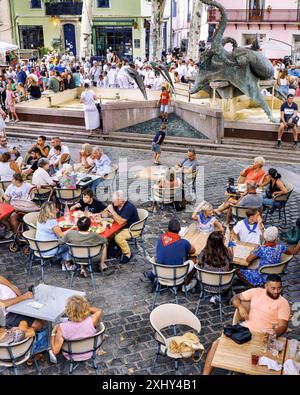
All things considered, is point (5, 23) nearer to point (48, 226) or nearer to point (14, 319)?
point (48, 226)

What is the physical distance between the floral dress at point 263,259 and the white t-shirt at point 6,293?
318 centimetres

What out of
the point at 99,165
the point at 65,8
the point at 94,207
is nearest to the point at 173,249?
the point at 94,207

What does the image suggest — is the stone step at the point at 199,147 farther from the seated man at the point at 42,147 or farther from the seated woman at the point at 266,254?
the seated woman at the point at 266,254

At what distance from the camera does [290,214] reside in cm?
997

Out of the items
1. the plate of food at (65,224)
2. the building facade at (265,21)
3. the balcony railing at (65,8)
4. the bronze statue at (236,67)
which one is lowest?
the plate of food at (65,224)

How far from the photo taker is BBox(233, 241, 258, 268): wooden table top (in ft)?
22.0

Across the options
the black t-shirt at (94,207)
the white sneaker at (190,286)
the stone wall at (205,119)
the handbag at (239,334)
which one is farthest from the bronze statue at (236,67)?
the handbag at (239,334)

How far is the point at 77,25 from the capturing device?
40.4m

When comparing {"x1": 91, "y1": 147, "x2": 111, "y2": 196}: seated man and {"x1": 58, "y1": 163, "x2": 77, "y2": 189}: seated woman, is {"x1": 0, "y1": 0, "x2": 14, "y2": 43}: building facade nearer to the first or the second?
{"x1": 91, "y1": 147, "x2": 111, "y2": 196}: seated man

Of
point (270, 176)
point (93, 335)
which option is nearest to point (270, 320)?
point (93, 335)

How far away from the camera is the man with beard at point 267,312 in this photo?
204 inches

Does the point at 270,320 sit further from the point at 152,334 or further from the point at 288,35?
the point at 288,35

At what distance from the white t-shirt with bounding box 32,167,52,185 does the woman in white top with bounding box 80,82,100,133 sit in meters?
6.28
